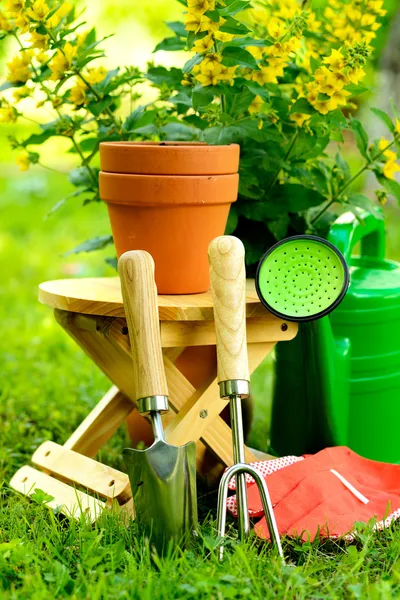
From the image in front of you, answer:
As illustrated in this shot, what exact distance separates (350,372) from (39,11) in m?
0.99

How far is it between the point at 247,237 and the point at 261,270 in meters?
0.35

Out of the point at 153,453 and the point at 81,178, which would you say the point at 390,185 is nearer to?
the point at 81,178

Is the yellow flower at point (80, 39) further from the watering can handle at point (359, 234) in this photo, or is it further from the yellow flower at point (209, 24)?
the watering can handle at point (359, 234)

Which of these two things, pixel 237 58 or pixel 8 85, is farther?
pixel 8 85

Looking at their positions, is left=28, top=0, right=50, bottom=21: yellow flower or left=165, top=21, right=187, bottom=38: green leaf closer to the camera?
left=28, top=0, right=50, bottom=21: yellow flower

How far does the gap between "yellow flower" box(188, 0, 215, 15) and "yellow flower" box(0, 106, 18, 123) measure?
499 millimetres

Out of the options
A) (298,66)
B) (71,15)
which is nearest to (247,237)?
(298,66)

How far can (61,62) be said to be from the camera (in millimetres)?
1664

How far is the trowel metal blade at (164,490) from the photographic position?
4.37ft

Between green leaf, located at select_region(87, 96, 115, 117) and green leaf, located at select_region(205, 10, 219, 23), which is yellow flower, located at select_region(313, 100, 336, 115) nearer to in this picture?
green leaf, located at select_region(205, 10, 219, 23)

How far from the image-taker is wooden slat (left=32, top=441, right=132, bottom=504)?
1.60m

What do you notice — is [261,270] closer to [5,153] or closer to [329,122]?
[329,122]

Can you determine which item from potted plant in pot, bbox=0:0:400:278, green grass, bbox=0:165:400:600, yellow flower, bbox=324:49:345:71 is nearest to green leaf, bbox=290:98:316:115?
potted plant in pot, bbox=0:0:400:278

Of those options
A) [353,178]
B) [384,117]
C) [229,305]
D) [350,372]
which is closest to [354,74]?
[384,117]
